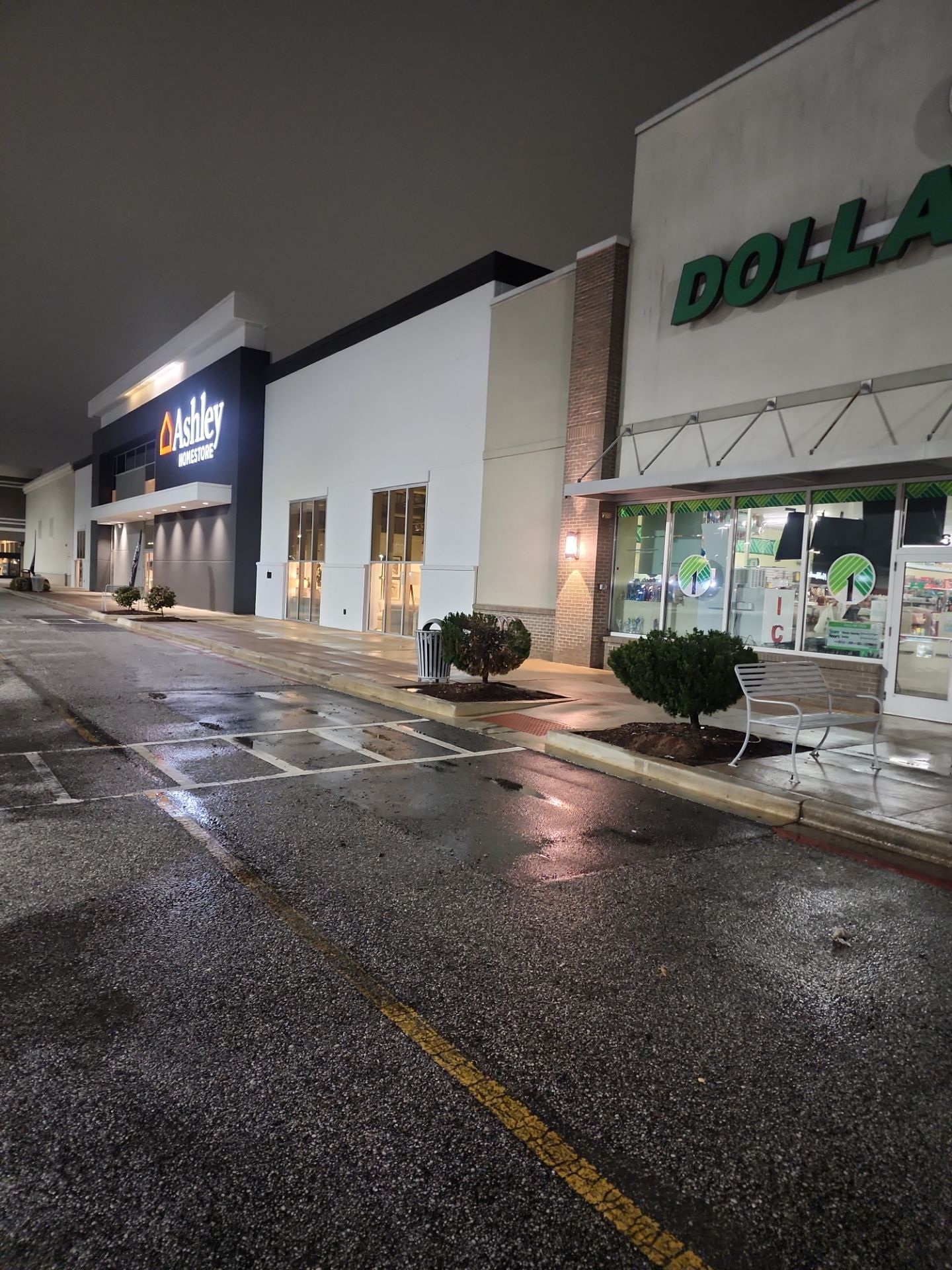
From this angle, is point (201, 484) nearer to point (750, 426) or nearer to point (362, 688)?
point (362, 688)

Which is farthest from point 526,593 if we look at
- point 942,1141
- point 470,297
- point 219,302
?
point 219,302

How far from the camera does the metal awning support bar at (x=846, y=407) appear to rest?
42.3ft

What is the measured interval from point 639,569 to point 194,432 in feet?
101

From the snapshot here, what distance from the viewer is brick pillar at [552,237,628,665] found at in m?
17.5

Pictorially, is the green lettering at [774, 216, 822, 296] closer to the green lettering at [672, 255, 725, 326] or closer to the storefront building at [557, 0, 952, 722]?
the storefront building at [557, 0, 952, 722]

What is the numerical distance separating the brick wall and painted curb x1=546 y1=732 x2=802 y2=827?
30.1 ft

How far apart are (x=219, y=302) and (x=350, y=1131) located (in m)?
41.5

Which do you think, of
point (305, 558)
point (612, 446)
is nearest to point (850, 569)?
point (612, 446)

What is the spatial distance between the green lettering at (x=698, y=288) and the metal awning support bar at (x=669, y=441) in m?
1.88

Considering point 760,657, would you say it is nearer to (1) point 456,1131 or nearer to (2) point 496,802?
(2) point 496,802

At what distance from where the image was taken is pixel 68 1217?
2471mm

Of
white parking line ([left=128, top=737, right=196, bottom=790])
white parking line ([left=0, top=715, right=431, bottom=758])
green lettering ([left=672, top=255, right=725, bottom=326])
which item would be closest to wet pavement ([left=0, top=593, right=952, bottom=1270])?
white parking line ([left=128, top=737, right=196, bottom=790])

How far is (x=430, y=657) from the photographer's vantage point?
46.2 feet

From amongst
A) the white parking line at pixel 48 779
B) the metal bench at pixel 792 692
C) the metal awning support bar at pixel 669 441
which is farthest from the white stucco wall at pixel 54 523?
the metal bench at pixel 792 692
